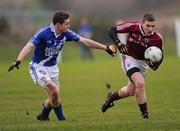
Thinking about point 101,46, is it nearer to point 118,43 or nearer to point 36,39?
point 118,43

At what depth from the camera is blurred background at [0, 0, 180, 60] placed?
4981 cm

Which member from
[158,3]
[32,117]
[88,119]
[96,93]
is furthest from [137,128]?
[158,3]

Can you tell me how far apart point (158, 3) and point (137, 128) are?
46809 millimetres

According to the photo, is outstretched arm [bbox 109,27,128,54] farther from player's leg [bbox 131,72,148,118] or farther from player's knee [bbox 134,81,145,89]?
player's knee [bbox 134,81,145,89]

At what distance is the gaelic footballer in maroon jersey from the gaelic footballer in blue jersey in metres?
0.56

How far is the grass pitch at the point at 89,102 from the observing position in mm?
12867

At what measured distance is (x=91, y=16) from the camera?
54.0m

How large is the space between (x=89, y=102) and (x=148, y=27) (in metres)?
5.16

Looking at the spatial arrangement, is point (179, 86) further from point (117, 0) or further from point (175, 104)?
point (117, 0)

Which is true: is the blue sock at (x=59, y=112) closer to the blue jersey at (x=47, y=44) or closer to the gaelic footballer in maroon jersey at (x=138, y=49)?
the blue jersey at (x=47, y=44)

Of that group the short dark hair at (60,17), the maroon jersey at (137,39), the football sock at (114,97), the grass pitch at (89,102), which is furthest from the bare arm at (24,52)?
the football sock at (114,97)

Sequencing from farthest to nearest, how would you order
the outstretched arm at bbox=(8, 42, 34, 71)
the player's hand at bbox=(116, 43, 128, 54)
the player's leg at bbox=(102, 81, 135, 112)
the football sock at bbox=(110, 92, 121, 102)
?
the football sock at bbox=(110, 92, 121, 102), the player's leg at bbox=(102, 81, 135, 112), the player's hand at bbox=(116, 43, 128, 54), the outstretched arm at bbox=(8, 42, 34, 71)

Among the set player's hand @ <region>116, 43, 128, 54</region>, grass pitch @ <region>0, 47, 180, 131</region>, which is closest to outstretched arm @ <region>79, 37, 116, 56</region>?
→ player's hand @ <region>116, 43, 128, 54</region>

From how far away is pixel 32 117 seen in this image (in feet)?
48.9
